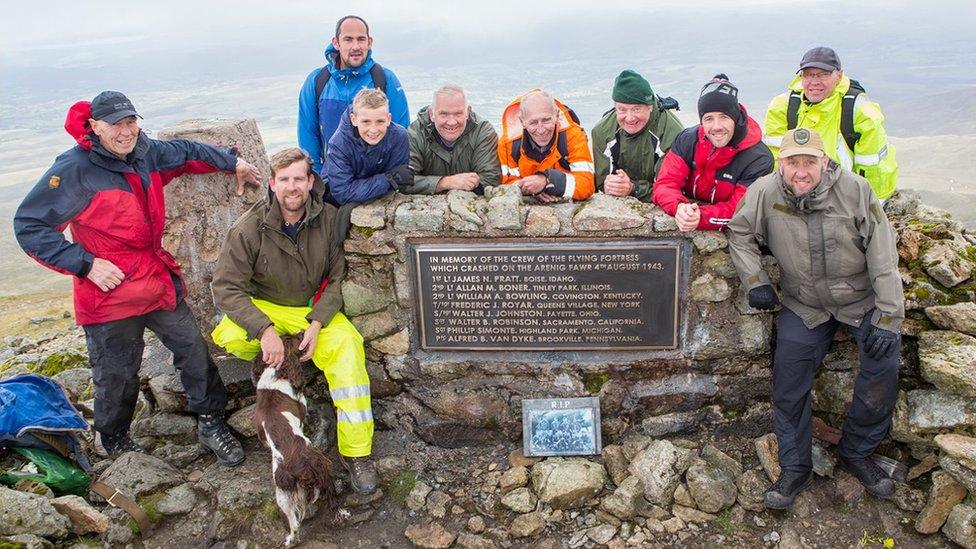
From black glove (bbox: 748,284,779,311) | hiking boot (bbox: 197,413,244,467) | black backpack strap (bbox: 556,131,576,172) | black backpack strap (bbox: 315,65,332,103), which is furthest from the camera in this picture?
black backpack strap (bbox: 315,65,332,103)

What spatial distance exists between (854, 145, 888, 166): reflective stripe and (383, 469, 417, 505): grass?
206 inches

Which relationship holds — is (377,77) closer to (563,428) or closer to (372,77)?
(372,77)

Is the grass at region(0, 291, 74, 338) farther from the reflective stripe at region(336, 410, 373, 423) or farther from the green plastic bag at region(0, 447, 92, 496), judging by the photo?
the reflective stripe at region(336, 410, 373, 423)

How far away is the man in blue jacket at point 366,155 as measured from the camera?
5480 millimetres

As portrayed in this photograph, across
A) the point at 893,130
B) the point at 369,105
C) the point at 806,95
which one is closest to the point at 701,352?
the point at 806,95

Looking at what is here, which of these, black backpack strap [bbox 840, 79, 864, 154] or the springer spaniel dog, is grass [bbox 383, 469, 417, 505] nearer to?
the springer spaniel dog

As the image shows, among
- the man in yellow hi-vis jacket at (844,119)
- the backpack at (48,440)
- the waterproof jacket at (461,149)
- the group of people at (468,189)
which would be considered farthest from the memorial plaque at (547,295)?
the backpack at (48,440)

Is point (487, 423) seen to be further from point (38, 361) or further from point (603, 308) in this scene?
point (38, 361)

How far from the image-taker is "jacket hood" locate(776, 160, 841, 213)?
4797 mm

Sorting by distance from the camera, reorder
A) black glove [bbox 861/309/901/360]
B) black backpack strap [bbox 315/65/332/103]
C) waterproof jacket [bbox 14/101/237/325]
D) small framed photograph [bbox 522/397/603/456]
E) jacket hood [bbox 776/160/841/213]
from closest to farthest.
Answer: jacket hood [bbox 776/160/841/213] < black glove [bbox 861/309/901/360] < waterproof jacket [bbox 14/101/237/325] < small framed photograph [bbox 522/397/603/456] < black backpack strap [bbox 315/65/332/103]

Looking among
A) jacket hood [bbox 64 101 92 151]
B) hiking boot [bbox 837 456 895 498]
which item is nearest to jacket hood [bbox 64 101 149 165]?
jacket hood [bbox 64 101 92 151]

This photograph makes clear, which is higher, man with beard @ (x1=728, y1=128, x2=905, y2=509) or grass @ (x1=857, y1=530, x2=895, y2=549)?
man with beard @ (x1=728, y1=128, x2=905, y2=509)

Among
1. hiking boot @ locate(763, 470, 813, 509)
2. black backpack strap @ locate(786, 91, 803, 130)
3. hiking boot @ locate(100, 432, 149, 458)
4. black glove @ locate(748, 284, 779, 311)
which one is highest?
black backpack strap @ locate(786, 91, 803, 130)

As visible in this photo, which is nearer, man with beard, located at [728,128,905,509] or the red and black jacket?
man with beard, located at [728,128,905,509]
